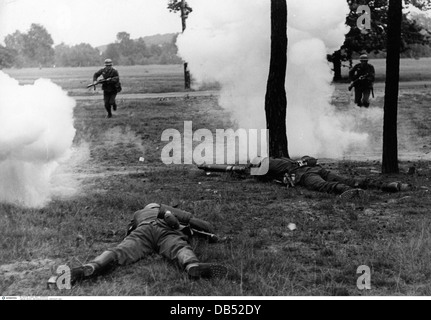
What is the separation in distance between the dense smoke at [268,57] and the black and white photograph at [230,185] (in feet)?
0.12

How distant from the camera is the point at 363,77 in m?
18.5

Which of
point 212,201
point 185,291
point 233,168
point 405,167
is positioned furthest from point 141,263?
point 405,167

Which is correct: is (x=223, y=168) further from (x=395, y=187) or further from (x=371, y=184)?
(x=395, y=187)

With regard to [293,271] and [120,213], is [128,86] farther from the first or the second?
[293,271]

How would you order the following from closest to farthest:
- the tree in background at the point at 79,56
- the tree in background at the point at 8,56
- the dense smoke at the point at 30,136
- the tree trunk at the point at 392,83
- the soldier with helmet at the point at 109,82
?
the dense smoke at the point at 30,136, the tree trunk at the point at 392,83, the soldier with helmet at the point at 109,82, the tree in background at the point at 8,56, the tree in background at the point at 79,56

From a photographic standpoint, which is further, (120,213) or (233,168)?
(233,168)

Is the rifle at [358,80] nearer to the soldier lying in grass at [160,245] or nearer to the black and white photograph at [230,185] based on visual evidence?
the black and white photograph at [230,185]

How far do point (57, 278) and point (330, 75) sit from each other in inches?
436

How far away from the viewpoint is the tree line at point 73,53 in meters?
19.9

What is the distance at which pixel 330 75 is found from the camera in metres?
14.9

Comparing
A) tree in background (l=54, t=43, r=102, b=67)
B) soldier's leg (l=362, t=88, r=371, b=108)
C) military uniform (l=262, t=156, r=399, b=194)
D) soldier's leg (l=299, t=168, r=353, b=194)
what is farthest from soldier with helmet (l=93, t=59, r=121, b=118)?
tree in background (l=54, t=43, r=102, b=67)

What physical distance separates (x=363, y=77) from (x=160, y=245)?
13.9 meters

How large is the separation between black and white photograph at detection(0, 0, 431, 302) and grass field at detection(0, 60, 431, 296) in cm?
3

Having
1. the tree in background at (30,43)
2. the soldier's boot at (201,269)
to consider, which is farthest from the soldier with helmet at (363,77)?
the soldier's boot at (201,269)
